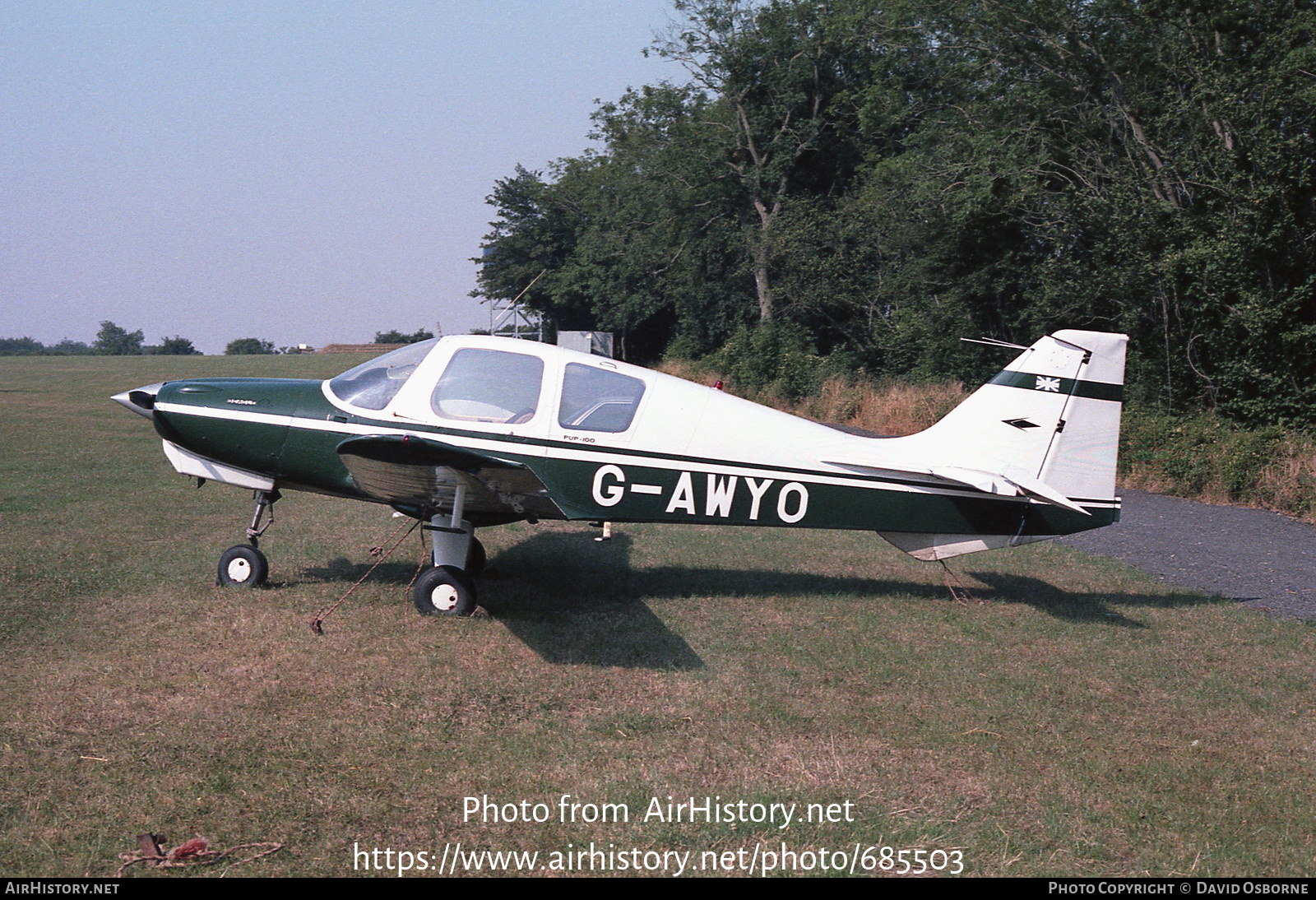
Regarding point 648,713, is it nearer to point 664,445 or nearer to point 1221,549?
point 664,445

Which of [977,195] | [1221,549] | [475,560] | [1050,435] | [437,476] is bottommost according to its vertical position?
[475,560]

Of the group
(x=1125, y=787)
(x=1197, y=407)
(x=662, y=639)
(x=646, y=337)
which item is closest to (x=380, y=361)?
(x=662, y=639)

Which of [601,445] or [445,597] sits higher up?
[601,445]

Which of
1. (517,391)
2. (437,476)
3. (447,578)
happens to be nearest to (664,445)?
(517,391)

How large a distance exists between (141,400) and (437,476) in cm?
281

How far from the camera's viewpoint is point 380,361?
7.34 m

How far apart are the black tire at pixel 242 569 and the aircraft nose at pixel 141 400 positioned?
1246 millimetres

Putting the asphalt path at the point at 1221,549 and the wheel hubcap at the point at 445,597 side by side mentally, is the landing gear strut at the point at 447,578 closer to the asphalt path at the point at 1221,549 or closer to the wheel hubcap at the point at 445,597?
the wheel hubcap at the point at 445,597

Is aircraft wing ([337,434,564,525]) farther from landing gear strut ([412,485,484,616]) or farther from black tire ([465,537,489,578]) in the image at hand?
black tire ([465,537,489,578])

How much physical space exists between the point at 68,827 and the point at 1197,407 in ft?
55.3

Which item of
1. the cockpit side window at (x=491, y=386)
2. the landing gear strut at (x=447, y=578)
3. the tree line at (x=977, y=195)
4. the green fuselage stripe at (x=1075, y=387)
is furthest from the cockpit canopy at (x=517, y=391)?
the tree line at (x=977, y=195)

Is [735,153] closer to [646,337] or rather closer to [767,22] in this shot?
[767,22]

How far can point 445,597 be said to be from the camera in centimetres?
676

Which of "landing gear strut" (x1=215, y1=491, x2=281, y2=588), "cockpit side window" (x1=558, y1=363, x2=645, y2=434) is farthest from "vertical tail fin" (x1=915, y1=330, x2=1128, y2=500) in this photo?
"landing gear strut" (x1=215, y1=491, x2=281, y2=588)
